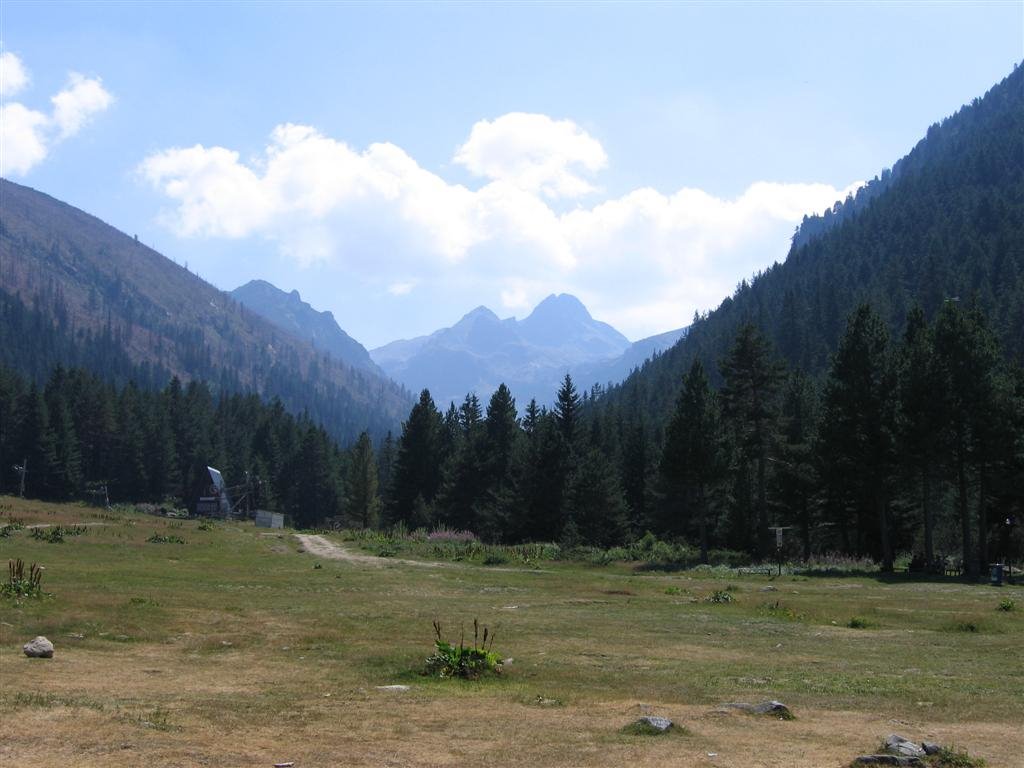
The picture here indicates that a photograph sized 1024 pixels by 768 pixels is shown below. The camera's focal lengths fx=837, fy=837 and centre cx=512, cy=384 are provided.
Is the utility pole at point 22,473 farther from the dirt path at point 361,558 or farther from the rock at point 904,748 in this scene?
the rock at point 904,748

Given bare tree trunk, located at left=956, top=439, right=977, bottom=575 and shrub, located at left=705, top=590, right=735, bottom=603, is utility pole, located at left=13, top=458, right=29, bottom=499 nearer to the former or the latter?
shrub, located at left=705, top=590, right=735, bottom=603

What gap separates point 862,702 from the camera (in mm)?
14750

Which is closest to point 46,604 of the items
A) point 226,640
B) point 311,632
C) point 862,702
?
point 226,640

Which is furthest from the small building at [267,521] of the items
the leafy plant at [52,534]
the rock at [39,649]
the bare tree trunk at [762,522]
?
the rock at [39,649]

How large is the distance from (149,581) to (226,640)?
43.4 feet

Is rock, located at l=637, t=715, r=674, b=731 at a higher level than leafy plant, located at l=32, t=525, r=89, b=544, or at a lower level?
higher

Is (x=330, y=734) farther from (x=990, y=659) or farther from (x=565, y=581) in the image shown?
(x=565, y=581)

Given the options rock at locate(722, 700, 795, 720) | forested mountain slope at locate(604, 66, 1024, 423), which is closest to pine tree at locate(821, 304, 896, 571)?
rock at locate(722, 700, 795, 720)

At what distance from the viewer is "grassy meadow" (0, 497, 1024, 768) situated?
1105cm

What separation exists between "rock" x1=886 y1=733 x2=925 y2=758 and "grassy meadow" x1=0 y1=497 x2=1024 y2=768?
599 millimetres

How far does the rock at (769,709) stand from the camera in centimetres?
1330

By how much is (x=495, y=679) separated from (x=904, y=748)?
8242mm

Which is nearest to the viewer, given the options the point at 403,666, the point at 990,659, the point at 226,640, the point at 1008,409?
the point at 403,666

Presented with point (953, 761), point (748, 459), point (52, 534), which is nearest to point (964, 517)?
point (748, 459)
